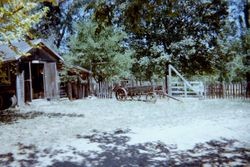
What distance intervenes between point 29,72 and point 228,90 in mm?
12994

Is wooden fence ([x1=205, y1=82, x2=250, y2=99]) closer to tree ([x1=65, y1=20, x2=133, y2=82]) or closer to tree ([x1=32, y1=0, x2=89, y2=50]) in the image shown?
tree ([x1=65, y1=20, x2=133, y2=82])

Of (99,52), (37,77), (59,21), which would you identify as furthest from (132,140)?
(59,21)

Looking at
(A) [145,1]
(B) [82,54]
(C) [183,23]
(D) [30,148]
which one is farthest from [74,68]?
(A) [145,1]

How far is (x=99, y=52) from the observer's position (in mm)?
29984

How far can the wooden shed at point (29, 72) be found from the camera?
68.3 feet

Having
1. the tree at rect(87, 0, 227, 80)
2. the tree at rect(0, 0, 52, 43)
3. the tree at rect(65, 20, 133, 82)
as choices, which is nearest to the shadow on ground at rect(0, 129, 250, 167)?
the tree at rect(0, 0, 52, 43)

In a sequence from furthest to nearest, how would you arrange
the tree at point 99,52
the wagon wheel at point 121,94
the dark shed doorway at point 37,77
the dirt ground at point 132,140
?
the tree at point 99,52
the dark shed doorway at point 37,77
the wagon wheel at point 121,94
the dirt ground at point 132,140

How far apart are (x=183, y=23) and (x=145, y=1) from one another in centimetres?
2318

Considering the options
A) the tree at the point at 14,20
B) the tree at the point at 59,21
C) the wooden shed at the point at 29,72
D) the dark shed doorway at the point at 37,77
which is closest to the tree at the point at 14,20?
the tree at the point at 14,20

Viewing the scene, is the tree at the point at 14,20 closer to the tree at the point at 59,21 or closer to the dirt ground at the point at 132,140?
the dirt ground at the point at 132,140

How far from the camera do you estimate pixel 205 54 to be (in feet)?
95.7

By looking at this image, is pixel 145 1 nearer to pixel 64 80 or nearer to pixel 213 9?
pixel 64 80

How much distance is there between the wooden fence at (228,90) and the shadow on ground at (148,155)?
38.0ft

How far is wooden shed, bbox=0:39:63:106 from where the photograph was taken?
20.8 m
